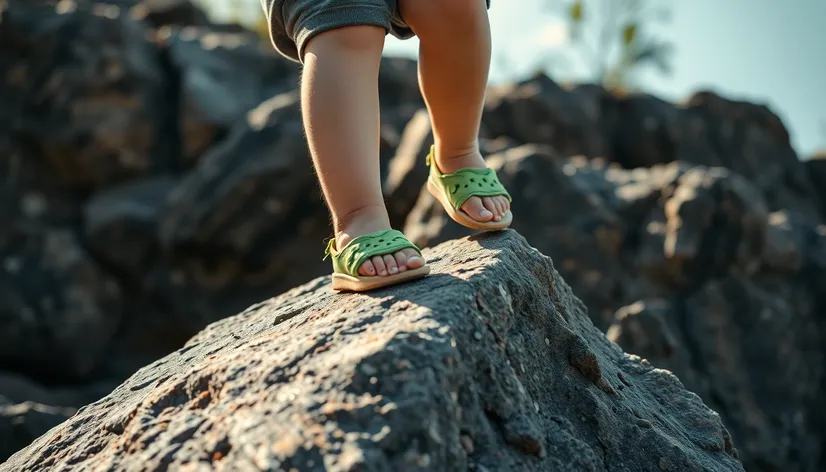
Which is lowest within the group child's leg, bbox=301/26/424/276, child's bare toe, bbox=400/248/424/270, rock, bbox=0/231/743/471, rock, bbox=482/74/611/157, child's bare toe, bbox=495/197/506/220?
rock, bbox=0/231/743/471

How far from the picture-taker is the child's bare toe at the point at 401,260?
1.78 meters

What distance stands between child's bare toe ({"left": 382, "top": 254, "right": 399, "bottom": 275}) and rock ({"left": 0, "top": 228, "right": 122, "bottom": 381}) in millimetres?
5359

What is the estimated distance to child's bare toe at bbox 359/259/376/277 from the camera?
180 cm

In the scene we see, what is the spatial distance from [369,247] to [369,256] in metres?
0.02

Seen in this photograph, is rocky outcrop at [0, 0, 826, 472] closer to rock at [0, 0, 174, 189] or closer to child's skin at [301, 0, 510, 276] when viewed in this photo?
rock at [0, 0, 174, 189]

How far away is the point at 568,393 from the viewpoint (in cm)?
172

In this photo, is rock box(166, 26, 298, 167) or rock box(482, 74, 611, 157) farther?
rock box(482, 74, 611, 157)

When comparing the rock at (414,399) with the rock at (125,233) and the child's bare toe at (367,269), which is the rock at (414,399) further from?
the rock at (125,233)

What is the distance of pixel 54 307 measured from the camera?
6422 mm

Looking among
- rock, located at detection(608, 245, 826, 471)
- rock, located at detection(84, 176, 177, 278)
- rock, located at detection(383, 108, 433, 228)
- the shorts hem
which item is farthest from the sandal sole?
rock, located at detection(84, 176, 177, 278)

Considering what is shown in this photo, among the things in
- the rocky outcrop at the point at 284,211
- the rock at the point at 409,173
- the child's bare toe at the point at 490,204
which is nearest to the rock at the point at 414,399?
the child's bare toe at the point at 490,204

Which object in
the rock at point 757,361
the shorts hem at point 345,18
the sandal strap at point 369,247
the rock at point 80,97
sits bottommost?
the rock at point 757,361

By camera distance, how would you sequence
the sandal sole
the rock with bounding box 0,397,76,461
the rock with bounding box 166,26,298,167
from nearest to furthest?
the sandal sole < the rock with bounding box 0,397,76,461 < the rock with bounding box 166,26,298,167

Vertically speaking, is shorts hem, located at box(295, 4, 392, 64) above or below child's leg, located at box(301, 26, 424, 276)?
above
